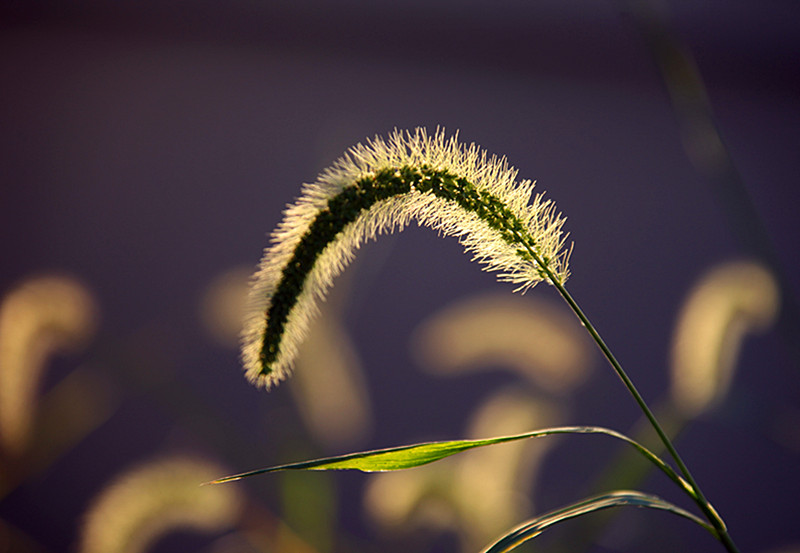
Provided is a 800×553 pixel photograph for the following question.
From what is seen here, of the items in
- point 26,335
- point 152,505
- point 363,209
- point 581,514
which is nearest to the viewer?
point 581,514

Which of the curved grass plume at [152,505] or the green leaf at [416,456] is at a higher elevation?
the green leaf at [416,456]

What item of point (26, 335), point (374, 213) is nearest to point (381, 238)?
point (26, 335)

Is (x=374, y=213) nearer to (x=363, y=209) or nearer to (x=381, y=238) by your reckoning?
(x=363, y=209)

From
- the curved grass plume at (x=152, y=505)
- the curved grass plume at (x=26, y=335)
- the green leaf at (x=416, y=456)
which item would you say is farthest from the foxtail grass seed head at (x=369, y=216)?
the curved grass plume at (x=26, y=335)

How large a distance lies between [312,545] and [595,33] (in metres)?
1.86

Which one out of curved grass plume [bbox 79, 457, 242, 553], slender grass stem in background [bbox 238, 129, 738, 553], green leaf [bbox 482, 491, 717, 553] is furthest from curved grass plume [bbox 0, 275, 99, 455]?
green leaf [bbox 482, 491, 717, 553]

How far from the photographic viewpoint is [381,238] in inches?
72.1

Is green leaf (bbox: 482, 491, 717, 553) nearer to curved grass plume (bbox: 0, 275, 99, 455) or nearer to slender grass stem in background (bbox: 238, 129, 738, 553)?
slender grass stem in background (bbox: 238, 129, 738, 553)

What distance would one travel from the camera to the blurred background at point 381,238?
1690 mm

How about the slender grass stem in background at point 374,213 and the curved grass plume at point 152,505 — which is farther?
the curved grass plume at point 152,505

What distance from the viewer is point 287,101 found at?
186 cm

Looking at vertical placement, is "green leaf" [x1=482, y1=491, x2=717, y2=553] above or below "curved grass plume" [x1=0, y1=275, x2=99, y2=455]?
below

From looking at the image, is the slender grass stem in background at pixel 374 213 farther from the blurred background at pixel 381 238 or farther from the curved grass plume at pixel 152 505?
the blurred background at pixel 381 238

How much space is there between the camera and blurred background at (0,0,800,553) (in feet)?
5.55
